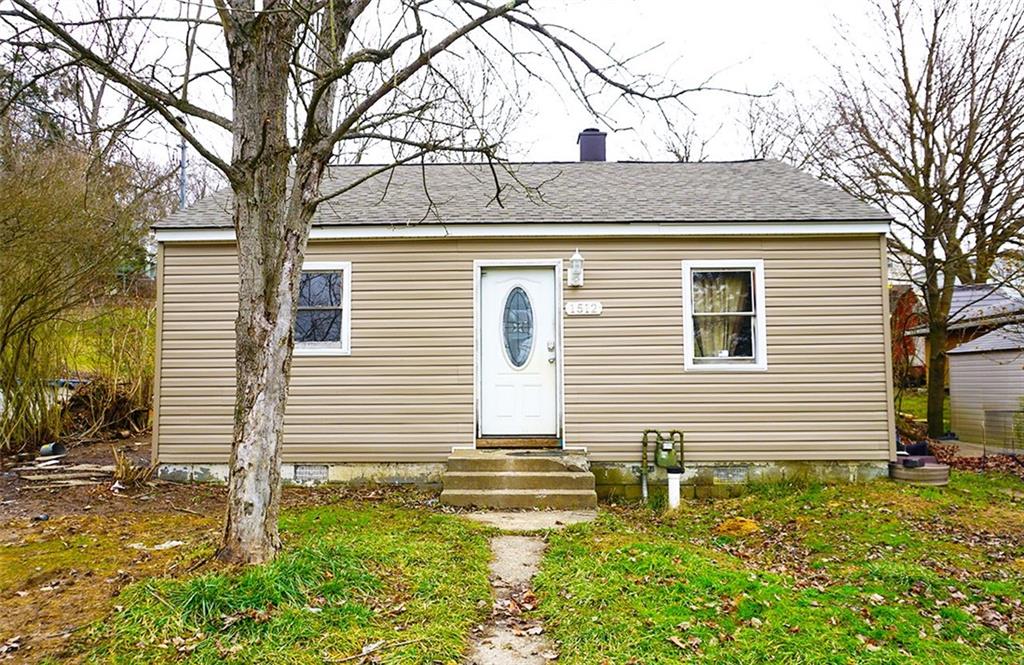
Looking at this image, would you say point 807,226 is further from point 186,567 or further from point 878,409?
point 186,567

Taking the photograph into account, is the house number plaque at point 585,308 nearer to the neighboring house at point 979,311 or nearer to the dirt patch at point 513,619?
the dirt patch at point 513,619

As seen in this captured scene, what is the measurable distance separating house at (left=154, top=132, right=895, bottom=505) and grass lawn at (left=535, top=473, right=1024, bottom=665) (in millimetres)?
1323

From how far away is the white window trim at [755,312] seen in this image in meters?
7.59

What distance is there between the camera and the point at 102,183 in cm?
1057

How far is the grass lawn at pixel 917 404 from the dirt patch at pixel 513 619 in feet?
41.3

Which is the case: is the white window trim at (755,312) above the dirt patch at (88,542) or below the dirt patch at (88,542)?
above

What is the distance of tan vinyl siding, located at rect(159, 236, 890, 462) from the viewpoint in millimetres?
7555

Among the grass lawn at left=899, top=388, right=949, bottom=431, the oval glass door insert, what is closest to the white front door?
the oval glass door insert

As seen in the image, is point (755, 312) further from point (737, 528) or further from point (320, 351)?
point (320, 351)

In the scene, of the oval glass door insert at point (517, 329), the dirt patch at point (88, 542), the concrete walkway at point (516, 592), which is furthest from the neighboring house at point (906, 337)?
the dirt patch at point (88, 542)

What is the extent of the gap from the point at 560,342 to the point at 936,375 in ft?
26.8

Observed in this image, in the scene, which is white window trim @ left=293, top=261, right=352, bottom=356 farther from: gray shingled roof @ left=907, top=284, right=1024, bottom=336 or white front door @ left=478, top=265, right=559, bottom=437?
gray shingled roof @ left=907, top=284, right=1024, bottom=336

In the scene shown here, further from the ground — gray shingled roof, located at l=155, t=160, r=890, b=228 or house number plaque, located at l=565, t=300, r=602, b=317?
gray shingled roof, located at l=155, t=160, r=890, b=228

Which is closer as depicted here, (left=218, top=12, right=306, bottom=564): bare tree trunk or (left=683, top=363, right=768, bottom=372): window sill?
(left=218, top=12, right=306, bottom=564): bare tree trunk
